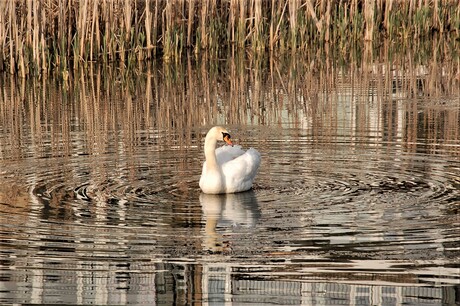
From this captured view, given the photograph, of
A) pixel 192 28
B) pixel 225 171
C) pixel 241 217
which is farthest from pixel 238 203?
pixel 192 28

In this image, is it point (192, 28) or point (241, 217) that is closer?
point (241, 217)

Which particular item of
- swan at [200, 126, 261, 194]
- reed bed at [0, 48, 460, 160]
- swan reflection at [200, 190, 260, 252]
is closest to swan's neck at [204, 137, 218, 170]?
swan at [200, 126, 261, 194]

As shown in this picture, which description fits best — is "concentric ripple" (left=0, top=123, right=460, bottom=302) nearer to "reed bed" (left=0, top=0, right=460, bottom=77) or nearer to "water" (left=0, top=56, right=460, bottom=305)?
"water" (left=0, top=56, right=460, bottom=305)

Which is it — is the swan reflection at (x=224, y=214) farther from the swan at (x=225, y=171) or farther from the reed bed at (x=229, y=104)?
the reed bed at (x=229, y=104)

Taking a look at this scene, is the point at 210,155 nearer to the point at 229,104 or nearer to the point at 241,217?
the point at 241,217

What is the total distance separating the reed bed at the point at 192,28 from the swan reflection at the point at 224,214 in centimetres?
1179

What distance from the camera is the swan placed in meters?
11.3

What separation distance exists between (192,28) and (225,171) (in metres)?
15.6

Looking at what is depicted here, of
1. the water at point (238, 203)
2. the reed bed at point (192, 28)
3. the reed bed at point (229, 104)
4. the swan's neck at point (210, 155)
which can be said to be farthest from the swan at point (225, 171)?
the reed bed at point (192, 28)

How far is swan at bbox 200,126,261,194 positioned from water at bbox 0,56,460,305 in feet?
0.37

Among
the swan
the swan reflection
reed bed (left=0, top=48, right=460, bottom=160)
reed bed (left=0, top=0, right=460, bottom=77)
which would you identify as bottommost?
the swan reflection

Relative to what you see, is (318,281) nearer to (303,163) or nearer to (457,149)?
(303,163)

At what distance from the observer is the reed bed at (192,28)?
22.9 m

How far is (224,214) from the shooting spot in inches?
413
